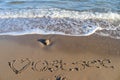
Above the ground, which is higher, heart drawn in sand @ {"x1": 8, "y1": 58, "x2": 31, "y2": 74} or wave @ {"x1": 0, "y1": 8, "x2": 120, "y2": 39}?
wave @ {"x1": 0, "y1": 8, "x2": 120, "y2": 39}

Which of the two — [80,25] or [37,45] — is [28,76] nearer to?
[37,45]

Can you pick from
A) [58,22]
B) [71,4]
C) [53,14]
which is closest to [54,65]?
[58,22]

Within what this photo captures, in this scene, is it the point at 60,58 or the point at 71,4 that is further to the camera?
the point at 71,4

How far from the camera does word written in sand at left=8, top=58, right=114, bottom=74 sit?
504 centimetres

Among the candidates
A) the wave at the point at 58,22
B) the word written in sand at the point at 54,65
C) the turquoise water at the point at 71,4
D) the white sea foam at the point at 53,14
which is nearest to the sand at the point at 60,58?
the word written in sand at the point at 54,65

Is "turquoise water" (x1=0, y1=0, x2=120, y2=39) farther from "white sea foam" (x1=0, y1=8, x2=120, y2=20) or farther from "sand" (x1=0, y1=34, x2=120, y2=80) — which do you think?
"sand" (x1=0, y1=34, x2=120, y2=80)

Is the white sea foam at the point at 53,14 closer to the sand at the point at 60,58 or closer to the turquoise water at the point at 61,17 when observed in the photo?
the turquoise water at the point at 61,17

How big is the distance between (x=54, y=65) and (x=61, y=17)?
8.60 ft

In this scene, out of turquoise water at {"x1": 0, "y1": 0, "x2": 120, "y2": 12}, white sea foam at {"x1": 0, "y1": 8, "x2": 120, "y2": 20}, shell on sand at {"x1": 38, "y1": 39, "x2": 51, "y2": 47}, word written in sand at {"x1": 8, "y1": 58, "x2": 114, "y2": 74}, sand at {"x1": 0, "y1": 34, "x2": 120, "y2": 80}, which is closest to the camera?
sand at {"x1": 0, "y1": 34, "x2": 120, "y2": 80}

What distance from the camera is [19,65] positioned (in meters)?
5.19

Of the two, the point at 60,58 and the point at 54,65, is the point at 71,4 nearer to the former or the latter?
the point at 60,58

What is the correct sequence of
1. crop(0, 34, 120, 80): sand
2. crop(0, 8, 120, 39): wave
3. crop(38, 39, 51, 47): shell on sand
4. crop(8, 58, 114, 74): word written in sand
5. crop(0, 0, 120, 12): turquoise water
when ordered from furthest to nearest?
crop(0, 0, 120, 12): turquoise water
crop(0, 8, 120, 39): wave
crop(38, 39, 51, 47): shell on sand
crop(8, 58, 114, 74): word written in sand
crop(0, 34, 120, 80): sand

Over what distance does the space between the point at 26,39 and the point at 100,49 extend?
1.66 metres

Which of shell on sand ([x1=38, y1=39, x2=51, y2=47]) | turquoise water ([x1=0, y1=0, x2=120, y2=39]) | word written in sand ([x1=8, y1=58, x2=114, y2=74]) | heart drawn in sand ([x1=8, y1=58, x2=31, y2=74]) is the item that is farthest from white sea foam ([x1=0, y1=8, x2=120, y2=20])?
heart drawn in sand ([x1=8, y1=58, x2=31, y2=74])
